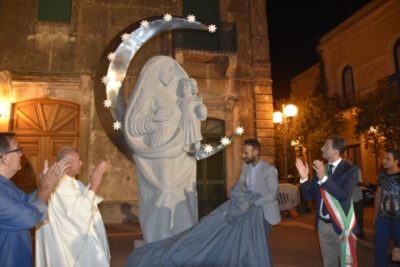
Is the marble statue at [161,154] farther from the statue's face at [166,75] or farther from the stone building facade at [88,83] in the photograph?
the stone building facade at [88,83]

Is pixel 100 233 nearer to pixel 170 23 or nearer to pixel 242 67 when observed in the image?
pixel 170 23

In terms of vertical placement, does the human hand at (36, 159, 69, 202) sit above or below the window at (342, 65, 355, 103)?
below

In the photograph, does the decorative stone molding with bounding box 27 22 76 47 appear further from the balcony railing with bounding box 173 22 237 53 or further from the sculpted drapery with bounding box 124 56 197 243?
the sculpted drapery with bounding box 124 56 197 243

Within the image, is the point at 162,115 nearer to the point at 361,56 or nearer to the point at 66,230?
the point at 66,230

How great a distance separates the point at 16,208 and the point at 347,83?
20.0m

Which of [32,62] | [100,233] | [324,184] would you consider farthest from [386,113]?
[32,62]

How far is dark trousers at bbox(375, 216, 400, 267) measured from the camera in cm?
425

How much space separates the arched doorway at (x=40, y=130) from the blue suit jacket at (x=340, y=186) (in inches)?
324

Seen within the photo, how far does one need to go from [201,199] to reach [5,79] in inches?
260

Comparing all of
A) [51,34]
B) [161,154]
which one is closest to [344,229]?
[161,154]

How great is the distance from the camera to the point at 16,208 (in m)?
2.26

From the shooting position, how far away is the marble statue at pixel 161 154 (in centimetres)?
456

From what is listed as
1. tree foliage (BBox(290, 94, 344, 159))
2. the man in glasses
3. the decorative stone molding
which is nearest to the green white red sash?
the man in glasses

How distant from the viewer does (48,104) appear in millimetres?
10445
